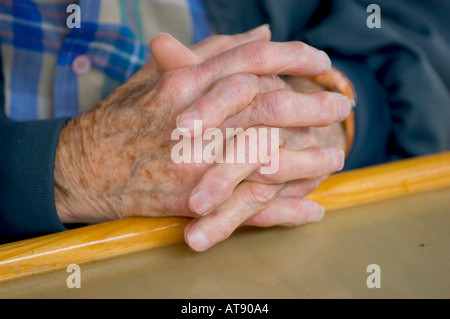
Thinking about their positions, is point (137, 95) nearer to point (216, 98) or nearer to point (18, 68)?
point (216, 98)

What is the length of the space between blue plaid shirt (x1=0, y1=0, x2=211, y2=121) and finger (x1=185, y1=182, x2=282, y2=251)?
1.15 feet

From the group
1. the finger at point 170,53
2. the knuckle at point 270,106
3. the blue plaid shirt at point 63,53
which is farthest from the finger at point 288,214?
the blue plaid shirt at point 63,53

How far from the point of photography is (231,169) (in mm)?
587

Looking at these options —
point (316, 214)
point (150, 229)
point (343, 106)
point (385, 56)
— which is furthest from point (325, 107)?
point (385, 56)

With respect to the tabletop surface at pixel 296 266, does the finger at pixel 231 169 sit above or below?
above

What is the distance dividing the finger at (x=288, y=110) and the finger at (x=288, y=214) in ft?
0.31

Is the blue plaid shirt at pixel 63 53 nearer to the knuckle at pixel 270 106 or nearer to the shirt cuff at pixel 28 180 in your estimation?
the shirt cuff at pixel 28 180

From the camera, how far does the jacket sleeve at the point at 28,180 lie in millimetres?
652

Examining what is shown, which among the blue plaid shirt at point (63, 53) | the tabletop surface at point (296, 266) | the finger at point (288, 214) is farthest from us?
the blue plaid shirt at point (63, 53)

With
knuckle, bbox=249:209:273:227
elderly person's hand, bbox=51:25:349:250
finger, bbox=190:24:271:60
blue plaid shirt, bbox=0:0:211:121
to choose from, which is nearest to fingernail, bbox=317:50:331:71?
elderly person's hand, bbox=51:25:349:250

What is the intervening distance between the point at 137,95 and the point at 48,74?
0.84ft

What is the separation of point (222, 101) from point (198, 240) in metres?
0.16

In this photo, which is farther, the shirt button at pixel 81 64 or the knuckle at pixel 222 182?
the shirt button at pixel 81 64

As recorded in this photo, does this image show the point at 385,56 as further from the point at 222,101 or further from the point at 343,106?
the point at 222,101
